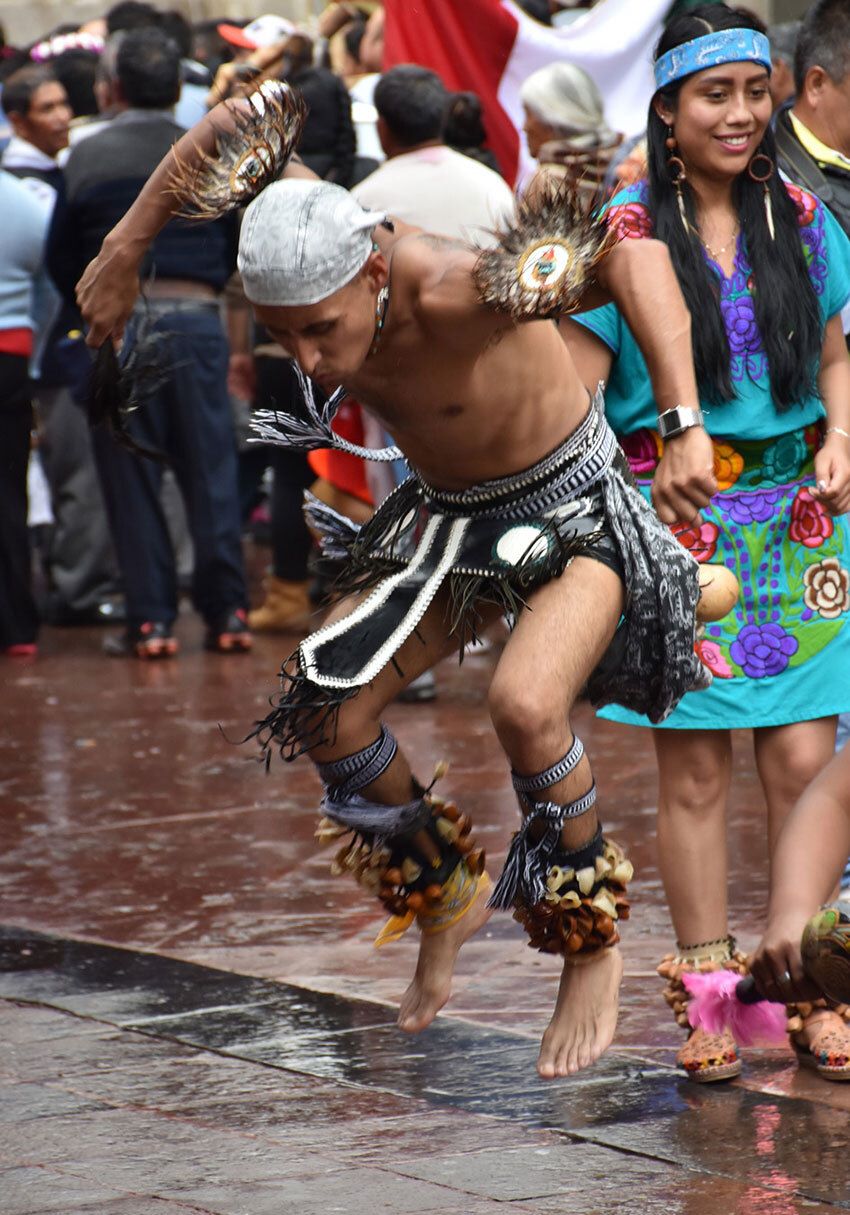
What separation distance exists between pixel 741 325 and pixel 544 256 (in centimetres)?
93

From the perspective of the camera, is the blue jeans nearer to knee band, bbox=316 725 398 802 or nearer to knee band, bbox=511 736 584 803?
knee band, bbox=316 725 398 802

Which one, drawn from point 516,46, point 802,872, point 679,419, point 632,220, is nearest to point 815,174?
point 632,220

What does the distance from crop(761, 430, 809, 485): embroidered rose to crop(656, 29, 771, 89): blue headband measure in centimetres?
79

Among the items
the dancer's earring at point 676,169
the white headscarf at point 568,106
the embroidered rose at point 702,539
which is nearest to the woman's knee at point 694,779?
the embroidered rose at point 702,539

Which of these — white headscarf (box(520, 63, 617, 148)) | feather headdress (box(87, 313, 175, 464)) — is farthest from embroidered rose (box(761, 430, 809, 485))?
white headscarf (box(520, 63, 617, 148))

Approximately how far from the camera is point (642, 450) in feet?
14.6

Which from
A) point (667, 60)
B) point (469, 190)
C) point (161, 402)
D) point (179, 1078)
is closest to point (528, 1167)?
point (179, 1078)

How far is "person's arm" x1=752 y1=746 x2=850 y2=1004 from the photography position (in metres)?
3.25

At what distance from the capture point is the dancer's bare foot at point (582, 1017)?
3.86m

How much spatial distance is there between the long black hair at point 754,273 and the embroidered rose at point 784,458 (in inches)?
3.6

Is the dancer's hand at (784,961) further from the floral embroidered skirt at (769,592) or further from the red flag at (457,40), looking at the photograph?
the red flag at (457,40)

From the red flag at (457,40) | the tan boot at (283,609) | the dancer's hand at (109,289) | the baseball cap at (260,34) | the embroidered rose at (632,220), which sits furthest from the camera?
the baseball cap at (260,34)

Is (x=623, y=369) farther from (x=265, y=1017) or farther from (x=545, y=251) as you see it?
(x=265, y=1017)

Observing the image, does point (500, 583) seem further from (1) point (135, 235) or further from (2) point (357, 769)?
(1) point (135, 235)
